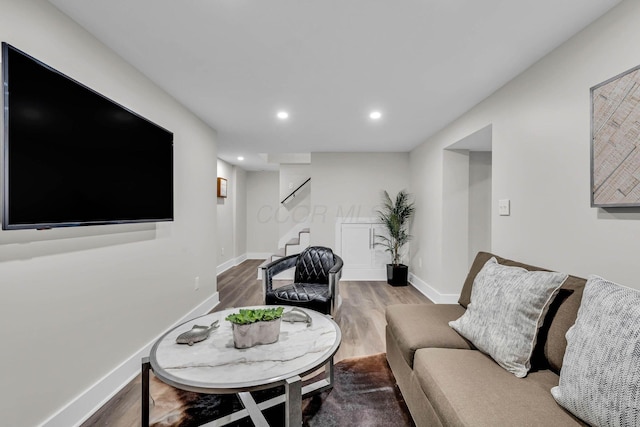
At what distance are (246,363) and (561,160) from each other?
2.17 metres

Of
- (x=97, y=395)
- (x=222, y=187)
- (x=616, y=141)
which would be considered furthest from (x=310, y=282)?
(x=222, y=187)

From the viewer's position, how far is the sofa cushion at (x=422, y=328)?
64.7 inches

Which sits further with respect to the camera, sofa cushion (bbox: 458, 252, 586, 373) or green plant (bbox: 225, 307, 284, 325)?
green plant (bbox: 225, 307, 284, 325)

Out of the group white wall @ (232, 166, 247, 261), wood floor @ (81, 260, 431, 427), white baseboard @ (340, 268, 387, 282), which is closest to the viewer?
wood floor @ (81, 260, 431, 427)

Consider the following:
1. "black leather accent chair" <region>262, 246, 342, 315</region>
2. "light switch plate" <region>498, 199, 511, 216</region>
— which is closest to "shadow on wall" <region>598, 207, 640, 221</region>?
"light switch plate" <region>498, 199, 511, 216</region>

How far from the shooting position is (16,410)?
1320 mm

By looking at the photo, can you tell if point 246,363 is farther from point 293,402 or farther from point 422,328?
point 422,328

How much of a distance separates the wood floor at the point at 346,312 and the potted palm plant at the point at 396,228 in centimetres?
23

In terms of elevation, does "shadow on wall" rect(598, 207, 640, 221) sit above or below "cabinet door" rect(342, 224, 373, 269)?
above

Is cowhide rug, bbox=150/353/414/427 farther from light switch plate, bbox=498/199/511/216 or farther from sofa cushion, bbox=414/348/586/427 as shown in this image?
light switch plate, bbox=498/199/511/216

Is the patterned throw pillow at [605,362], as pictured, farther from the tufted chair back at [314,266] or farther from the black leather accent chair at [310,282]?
the tufted chair back at [314,266]

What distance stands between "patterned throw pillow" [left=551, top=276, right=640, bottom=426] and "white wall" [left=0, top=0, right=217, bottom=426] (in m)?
2.32

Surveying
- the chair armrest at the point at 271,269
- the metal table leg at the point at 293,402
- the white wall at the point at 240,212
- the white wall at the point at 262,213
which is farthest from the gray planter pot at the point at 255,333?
the white wall at the point at 262,213

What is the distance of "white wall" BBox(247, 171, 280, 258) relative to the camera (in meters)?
7.09
